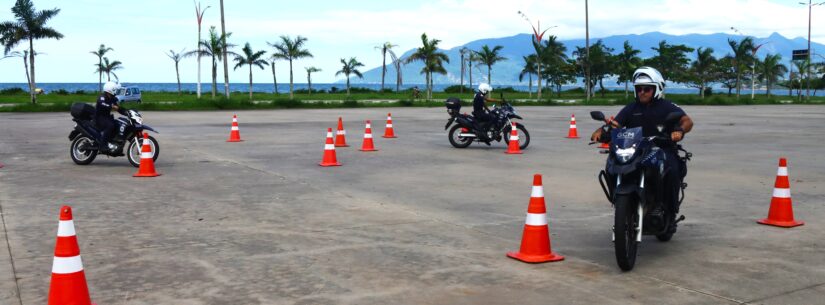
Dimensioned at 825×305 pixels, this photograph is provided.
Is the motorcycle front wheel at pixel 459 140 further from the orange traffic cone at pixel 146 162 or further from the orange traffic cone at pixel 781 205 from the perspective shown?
the orange traffic cone at pixel 781 205

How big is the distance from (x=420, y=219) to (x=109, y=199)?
4036 mm

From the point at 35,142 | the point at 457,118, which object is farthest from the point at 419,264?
the point at 35,142

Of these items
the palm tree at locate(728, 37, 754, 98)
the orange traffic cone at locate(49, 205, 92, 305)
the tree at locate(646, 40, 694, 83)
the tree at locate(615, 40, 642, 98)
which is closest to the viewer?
the orange traffic cone at locate(49, 205, 92, 305)

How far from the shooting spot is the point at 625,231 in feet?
18.6

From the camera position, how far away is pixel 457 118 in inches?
683

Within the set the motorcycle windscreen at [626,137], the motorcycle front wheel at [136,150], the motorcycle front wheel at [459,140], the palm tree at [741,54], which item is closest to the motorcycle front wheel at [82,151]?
the motorcycle front wheel at [136,150]

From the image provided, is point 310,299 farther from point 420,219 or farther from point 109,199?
point 109,199

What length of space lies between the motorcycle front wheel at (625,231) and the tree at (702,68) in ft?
292

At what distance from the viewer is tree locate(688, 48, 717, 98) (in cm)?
9031

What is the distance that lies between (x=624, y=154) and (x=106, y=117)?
10.4 metres

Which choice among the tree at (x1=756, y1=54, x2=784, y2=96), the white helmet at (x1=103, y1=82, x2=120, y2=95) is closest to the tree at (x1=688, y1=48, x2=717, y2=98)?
the tree at (x1=756, y1=54, x2=784, y2=96)

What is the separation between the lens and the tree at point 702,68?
90.3 metres

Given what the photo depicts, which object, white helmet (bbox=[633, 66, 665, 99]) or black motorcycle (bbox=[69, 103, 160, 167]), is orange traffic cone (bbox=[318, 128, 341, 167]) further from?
white helmet (bbox=[633, 66, 665, 99])

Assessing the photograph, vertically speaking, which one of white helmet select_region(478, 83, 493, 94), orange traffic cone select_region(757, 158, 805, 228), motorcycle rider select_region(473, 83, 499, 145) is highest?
white helmet select_region(478, 83, 493, 94)
